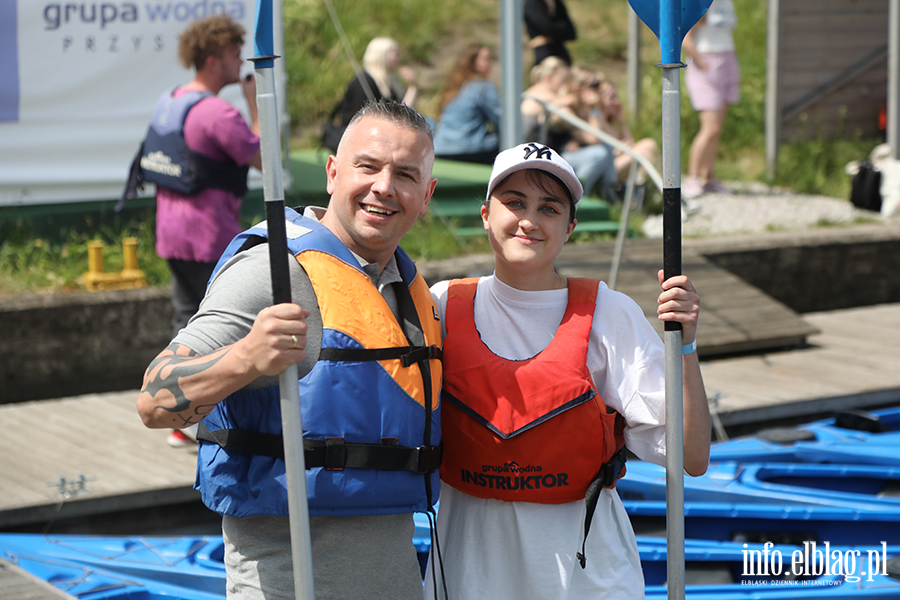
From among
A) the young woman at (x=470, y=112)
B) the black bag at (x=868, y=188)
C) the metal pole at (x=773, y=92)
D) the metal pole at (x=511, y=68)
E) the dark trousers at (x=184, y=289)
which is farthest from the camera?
the metal pole at (x=773, y=92)

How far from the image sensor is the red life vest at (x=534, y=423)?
2045 millimetres

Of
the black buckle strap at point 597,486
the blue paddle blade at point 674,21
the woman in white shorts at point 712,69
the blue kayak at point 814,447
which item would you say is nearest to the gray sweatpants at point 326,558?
the black buckle strap at point 597,486

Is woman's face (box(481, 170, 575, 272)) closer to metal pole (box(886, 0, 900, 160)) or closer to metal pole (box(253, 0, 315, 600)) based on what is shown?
metal pole (box(253, 0, 315, 600))

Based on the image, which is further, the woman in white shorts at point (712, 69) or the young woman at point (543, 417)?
the woman in white shorts at point (712, 69)

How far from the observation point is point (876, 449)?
4855 mm

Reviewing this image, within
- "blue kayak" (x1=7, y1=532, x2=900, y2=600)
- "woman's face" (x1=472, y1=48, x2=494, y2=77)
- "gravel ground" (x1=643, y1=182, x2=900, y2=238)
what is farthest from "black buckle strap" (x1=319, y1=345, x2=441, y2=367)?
"woman's face" (x1=472, y1=48, x2=494, y2=77)

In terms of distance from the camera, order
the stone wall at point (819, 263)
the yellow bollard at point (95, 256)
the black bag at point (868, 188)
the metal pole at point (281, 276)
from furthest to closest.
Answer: the black bag at point (868, 188) < the stone wall at point (819, 263) < the yellow bollard at point (95, 256) < the metal pole at point (281, 276)

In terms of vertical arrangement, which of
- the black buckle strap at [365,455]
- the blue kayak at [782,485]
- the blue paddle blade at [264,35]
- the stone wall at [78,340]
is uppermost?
the blue paddle blade at [264,35]

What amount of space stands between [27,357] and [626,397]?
15.8 feet

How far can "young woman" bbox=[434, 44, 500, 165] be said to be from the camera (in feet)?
27.3

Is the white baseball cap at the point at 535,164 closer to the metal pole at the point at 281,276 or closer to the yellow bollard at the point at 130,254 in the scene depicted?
the metal pole at the point at 281,276

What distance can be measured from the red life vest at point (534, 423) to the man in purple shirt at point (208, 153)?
8.36 ft

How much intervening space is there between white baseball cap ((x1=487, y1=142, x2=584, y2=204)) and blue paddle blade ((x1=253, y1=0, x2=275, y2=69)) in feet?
1.97

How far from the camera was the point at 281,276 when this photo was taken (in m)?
1.68
